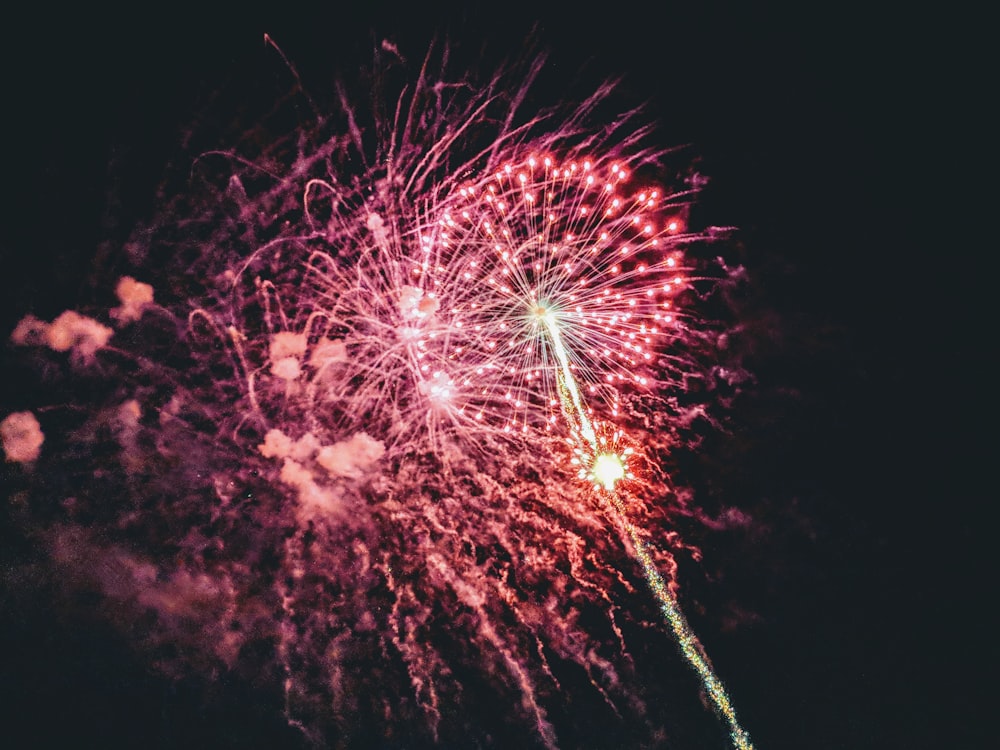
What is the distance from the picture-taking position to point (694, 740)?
4.32 meters

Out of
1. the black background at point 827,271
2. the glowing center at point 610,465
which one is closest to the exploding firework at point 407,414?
the glowing center at point 610,465

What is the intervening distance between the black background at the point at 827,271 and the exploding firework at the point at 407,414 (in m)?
0.57

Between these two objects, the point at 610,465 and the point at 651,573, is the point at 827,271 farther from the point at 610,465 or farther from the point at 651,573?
the point at 651,573

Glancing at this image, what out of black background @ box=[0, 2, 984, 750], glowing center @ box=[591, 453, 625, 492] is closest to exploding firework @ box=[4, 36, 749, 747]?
glowing center @ box=[591, 453, 625, 492]

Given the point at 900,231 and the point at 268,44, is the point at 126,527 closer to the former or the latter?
the point at 268,44

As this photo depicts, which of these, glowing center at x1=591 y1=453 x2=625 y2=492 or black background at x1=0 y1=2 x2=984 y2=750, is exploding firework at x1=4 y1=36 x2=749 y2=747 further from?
black background at x1=0 y1=2 x2=984 y2=750

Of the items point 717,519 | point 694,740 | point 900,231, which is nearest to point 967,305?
point 900,231

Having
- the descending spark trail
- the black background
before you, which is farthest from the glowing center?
the black background

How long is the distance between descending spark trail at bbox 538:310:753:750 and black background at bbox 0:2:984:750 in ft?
0.63

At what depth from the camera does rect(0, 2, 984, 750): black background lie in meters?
4.14

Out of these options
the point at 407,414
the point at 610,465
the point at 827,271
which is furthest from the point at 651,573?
the point at 827,271

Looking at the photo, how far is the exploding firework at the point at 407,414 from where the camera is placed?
4.38 m

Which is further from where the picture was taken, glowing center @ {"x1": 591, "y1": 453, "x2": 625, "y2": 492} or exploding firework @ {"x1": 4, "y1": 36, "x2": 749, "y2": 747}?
glowing center @ {"x1": 591, "y1": 453, "x2": 625, "y2": 492}

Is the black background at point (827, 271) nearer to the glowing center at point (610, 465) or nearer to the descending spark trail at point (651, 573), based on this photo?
the descending spark trail at point (651, 573)
